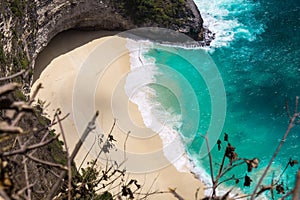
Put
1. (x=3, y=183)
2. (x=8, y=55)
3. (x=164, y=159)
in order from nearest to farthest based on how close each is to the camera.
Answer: (x=3, y=183)
(x=8, y=55)
(x=164, y=159)

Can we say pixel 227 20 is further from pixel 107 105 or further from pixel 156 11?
pixel 107 105

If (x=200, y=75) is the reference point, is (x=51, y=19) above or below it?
below

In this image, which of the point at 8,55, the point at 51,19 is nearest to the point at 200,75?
the point at 51,19

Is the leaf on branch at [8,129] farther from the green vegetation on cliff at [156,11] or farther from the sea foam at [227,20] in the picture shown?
the sea foam at [227,20]

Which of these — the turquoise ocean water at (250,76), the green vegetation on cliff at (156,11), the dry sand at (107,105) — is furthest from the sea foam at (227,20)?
the dry sand at (107,105)

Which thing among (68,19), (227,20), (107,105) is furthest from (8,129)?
(227,20)

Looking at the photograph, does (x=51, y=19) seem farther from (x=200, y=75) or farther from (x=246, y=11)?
(x=246, y=11)

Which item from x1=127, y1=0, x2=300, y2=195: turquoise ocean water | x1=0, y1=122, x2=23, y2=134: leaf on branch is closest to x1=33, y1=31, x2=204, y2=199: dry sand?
x1=127, y1=0, x2=300, y2=195: turquoise ocean water
